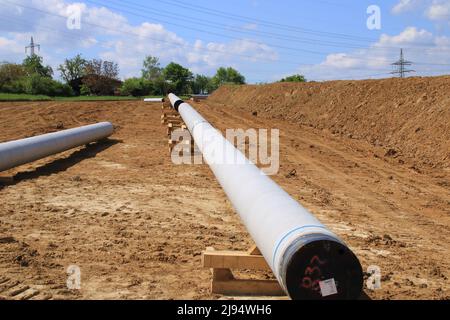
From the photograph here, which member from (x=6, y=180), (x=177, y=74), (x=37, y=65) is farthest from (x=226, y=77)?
(x=6, y=180)

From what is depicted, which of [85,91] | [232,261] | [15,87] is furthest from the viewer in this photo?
[85,91]

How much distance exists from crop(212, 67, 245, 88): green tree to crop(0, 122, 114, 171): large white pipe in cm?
11495

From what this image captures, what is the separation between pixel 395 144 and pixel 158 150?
312 inches

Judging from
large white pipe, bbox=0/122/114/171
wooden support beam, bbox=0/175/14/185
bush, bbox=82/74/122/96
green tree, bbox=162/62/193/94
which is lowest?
wooden support beam, bbox=0/175/14/185

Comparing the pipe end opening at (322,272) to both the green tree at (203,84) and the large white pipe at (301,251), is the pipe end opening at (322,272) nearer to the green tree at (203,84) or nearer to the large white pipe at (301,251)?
the large white pipe at (301,251)

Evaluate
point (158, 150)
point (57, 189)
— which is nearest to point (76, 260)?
point (57, 189)

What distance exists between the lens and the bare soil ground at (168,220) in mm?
4770

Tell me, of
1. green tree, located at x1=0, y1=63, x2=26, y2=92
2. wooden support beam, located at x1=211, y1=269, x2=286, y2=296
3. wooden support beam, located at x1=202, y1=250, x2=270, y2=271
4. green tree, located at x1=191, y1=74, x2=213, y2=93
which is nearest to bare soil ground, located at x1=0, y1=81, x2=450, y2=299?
wooden support beam, located at x1=211, y1=269, x2=286, y2=296

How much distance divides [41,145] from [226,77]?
123 meters

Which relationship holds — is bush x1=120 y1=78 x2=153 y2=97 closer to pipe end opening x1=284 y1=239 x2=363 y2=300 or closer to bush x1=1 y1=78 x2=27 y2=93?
bush x1=1 y1=78 x2=27 y2=93

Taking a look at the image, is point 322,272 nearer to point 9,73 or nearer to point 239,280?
point 239,280

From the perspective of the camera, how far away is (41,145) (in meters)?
10.5

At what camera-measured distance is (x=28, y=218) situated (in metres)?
6.72

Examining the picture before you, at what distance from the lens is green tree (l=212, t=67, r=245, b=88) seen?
12719cm
